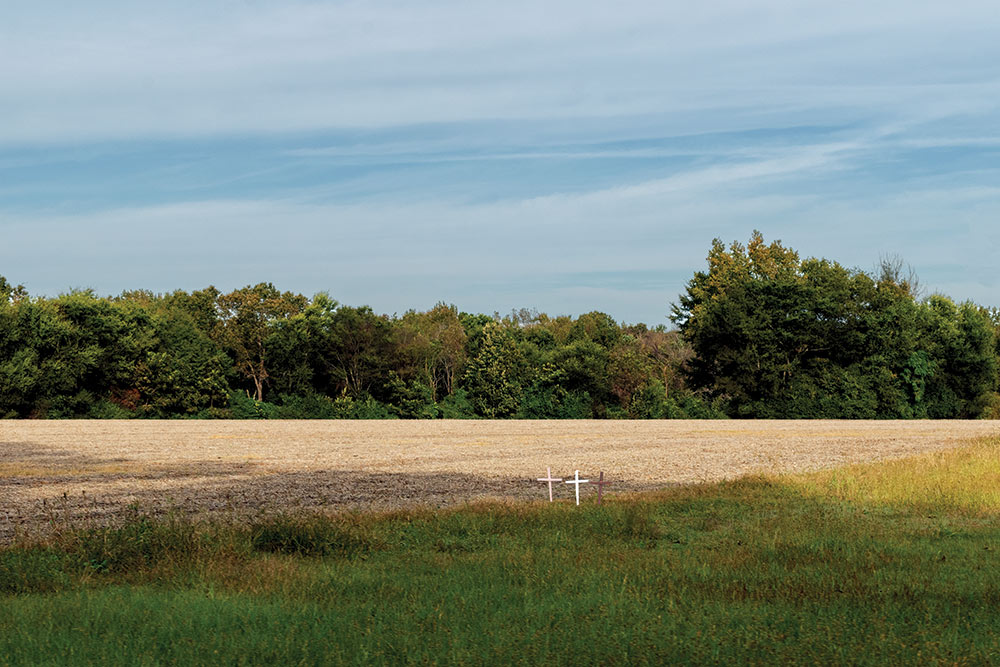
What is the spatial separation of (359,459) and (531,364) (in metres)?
34.2

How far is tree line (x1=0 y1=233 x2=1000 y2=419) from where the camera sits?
55312 millimetres

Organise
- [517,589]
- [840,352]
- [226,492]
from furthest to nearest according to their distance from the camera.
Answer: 1. [840,352]
2. [226,492]
3. [517,589]

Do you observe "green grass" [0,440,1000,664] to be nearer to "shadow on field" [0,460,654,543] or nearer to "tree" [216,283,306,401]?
"shadow on field" [0,460,654,543]

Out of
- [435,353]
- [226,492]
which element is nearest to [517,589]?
A: [226,492]

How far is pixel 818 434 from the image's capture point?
39.6 meters

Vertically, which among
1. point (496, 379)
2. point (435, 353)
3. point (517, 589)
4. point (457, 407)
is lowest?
point (517, 589)

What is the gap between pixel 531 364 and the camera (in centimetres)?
6050

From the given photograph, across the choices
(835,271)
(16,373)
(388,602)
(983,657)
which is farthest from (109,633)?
(835,271)

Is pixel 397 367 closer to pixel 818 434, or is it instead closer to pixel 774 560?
pixel 818 434

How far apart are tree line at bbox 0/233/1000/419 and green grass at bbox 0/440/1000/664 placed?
146ft

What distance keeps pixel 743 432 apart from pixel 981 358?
2272 centimetres

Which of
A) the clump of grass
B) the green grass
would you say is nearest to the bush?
the green grass

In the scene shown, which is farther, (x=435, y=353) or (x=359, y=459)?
(x=435, y=353)

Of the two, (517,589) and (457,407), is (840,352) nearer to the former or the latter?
(457,407)
